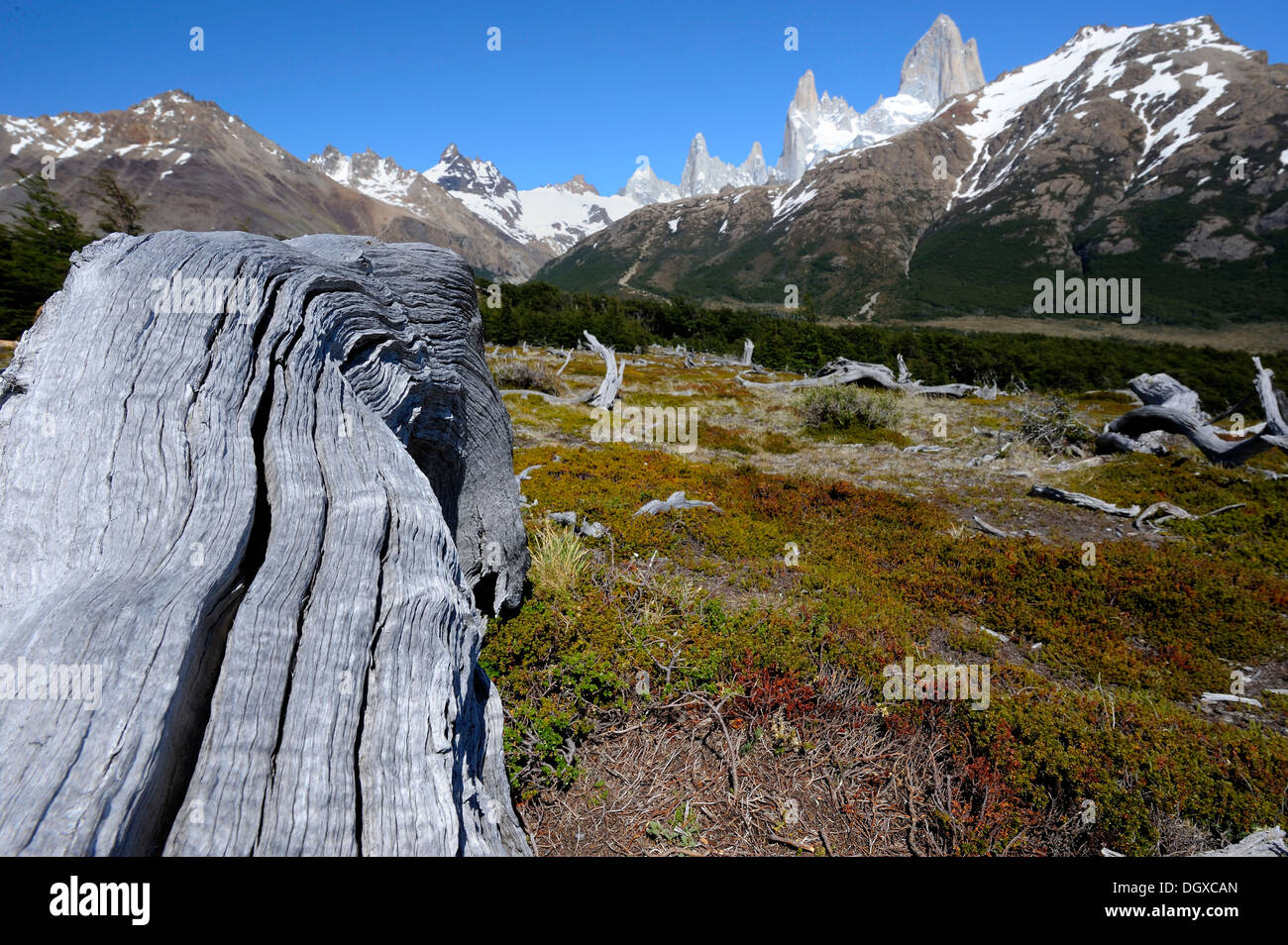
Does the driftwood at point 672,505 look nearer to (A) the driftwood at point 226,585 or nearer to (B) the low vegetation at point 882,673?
(B) the low vegetation at point 882,673

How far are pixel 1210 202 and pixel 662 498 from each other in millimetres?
228577

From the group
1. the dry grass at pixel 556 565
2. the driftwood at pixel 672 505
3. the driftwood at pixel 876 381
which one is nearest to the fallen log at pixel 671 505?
the driftwood at pixel 672 505

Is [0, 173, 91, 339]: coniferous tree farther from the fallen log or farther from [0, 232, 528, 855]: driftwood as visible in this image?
[0, 232, 528, 855]: driftwood

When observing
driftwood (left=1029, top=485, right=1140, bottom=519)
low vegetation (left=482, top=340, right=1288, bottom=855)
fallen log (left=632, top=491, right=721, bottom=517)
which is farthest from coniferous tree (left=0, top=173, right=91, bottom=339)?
driftwood (left=1029, top=485, right=1140, bottom=519)

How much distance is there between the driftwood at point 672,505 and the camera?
10269 millimetres

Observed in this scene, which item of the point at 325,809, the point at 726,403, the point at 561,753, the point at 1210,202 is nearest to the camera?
the point at 325,809

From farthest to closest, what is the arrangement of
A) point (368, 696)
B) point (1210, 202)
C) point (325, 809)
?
1. point (1210, 202)
2. point (368, 696)
3. point (325, 809)

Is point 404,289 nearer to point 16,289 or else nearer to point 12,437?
point 12,437

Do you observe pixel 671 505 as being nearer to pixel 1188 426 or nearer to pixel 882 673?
pixel 882 673

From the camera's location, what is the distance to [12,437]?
8.45 feet

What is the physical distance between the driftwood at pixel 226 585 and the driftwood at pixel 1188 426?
2018 centimetres

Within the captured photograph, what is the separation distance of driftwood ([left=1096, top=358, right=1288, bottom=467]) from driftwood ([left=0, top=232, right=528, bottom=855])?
2018cm

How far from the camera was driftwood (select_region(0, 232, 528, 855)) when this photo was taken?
190 cm
